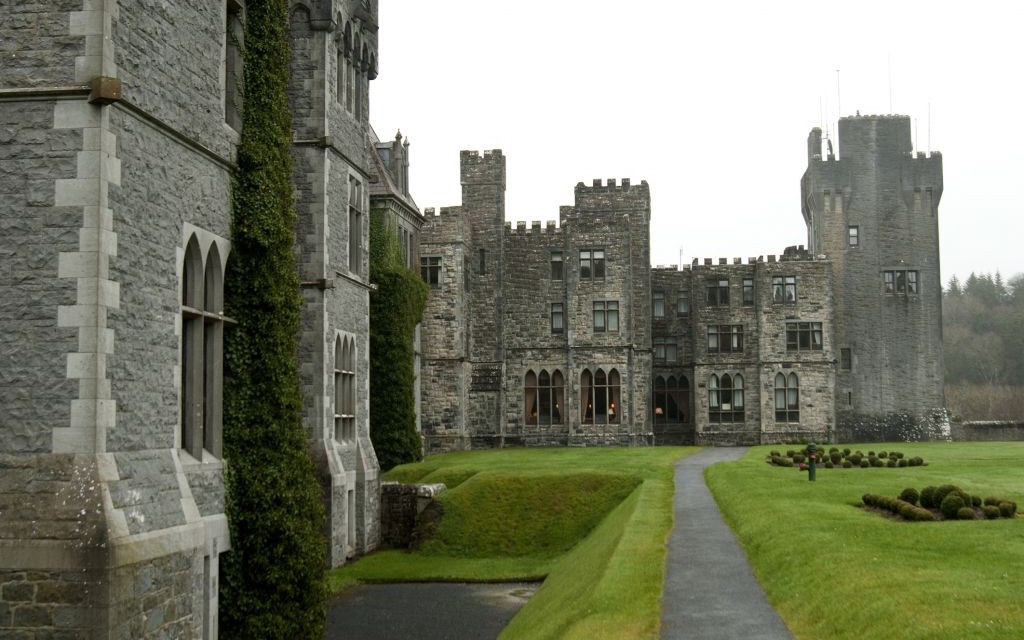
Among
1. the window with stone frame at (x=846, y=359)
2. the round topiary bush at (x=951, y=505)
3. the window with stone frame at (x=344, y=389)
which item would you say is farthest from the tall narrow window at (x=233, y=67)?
the window with stone frame at (x=846, y=359)

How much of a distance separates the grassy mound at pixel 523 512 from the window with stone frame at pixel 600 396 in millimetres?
20660

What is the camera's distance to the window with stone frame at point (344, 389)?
28.0m

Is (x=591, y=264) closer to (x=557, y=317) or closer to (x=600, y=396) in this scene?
(x=557, y=317)

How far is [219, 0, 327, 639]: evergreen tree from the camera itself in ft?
59.0

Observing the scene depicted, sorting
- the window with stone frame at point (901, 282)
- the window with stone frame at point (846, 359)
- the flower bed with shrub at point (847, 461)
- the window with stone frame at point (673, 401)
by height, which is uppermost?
the window with stone frame at point (901, 282)

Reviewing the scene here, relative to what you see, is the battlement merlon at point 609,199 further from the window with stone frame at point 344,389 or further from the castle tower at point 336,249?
the window with stone frame at point 344,389

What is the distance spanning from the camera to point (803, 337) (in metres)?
59.6

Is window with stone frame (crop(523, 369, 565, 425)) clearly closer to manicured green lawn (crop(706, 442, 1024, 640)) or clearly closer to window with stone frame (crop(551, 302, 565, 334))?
window with stone frame (crop(551, 302, 565, 334))

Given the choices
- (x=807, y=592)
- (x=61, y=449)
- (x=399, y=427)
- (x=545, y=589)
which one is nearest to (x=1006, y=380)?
(x=399, y=427)

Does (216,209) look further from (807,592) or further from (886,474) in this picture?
(886,474)

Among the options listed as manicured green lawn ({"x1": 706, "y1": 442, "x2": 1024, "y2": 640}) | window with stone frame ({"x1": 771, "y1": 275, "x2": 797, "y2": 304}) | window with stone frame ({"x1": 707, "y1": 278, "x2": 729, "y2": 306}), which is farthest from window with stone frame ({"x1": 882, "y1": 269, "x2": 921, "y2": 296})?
manicured green lawn ({"x1": 706, "y1": 442, "x2": 1024, "y2": 640})

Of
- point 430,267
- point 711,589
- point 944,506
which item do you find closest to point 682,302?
point 430,267

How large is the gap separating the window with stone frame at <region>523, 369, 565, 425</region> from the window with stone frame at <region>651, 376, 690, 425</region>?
6.56 metres

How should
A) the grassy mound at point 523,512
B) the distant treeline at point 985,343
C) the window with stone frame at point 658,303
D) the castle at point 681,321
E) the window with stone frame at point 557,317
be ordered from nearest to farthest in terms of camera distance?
1. the grassy mound at point 523,512
2. the castle at point 681,321
3. the window with stone frame at point 557,317
4. the window with stone frame at point 658,303
5. the distant treeline at point 985,343
